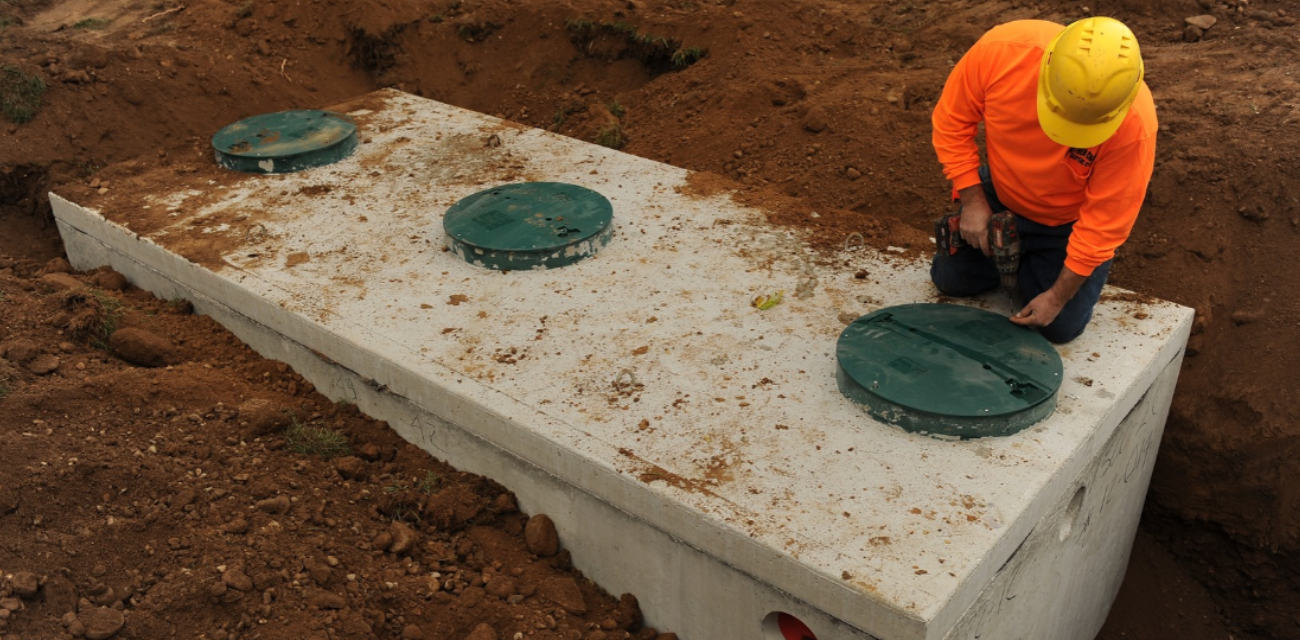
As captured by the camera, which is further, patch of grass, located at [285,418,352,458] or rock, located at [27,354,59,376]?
rock, located at [27,354,59,376]

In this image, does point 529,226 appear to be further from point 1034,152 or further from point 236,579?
point 1034,152

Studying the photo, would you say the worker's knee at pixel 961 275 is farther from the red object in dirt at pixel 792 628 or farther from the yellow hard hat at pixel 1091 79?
the red object in dirt at pixel 792 628

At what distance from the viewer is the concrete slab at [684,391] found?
301 cm

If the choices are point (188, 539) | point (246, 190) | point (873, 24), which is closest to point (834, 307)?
point (188, 539)

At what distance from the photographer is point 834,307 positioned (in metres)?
4.04

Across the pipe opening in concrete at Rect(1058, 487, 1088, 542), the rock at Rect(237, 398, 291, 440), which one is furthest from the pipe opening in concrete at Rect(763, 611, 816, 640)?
the rock at Rect(237, 398, 291, 440)

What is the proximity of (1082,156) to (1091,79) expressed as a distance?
0.37 m

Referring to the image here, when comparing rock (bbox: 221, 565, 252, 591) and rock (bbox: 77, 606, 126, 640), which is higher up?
rock (bbox: 77, 606, 126, 640)

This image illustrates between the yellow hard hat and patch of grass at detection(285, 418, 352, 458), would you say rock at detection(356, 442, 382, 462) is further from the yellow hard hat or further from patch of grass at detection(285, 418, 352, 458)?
the yellow hard hat

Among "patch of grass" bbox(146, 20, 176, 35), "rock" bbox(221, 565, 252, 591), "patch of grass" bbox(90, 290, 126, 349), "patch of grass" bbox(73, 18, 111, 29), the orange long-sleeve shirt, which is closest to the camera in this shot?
"rock" bbox(221, 565, 252, 591)

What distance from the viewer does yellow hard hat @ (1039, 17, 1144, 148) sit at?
3.09 metres

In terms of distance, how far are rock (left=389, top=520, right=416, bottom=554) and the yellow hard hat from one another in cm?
254

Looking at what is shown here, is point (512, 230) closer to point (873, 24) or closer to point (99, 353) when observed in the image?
point (99, 353)

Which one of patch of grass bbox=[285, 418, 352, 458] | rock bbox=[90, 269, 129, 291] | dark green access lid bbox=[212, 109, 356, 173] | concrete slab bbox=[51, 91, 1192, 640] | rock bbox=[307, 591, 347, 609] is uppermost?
dark green access lid bbox=[212, 109, 356, 173]
